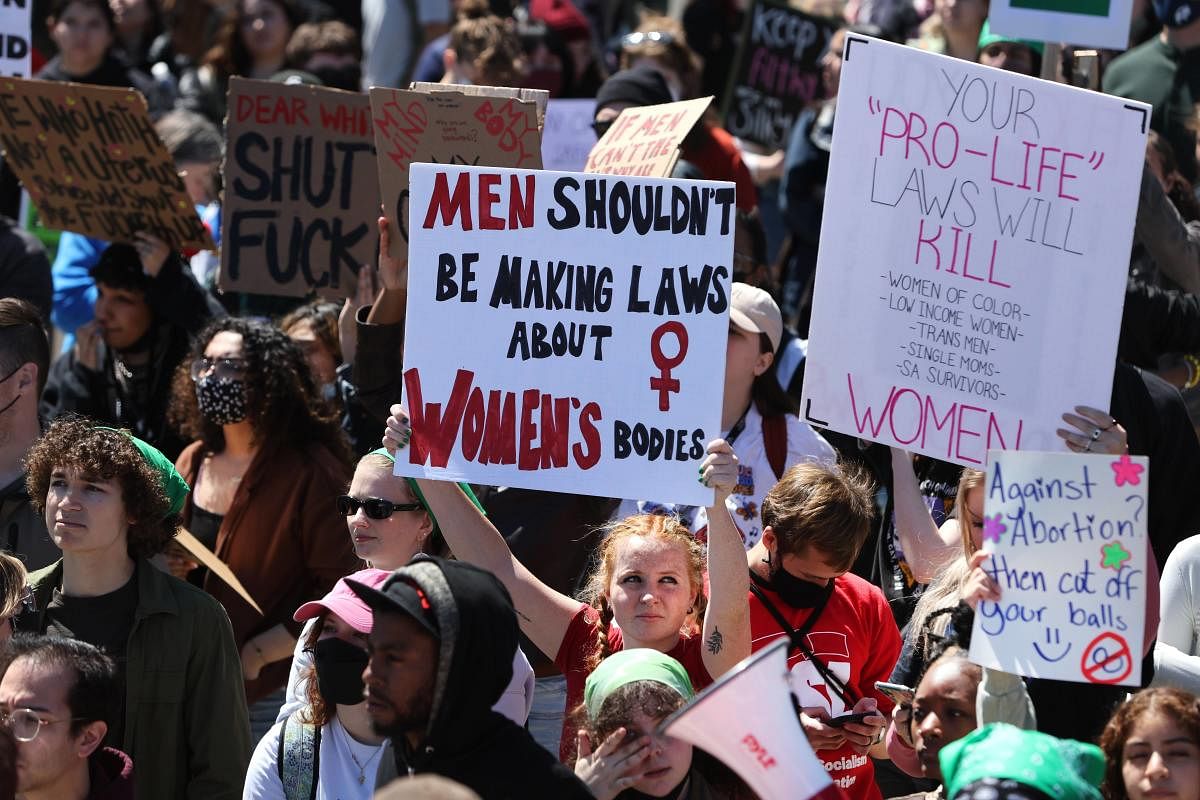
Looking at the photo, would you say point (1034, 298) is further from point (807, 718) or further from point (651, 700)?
point (651, 700)

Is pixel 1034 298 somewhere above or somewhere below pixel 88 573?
above

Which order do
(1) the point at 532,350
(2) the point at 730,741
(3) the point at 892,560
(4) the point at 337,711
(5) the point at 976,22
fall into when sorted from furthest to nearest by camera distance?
(5) the point at 976,22 < (3) the point at 892,560 < (1) the point at 532,350 < (4) the point at 337,711 < (2) the point at 730,741

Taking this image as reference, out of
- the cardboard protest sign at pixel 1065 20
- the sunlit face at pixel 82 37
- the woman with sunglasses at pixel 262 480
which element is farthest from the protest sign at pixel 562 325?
the sunlit face at pixel 82 37

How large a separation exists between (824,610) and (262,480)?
221 cm

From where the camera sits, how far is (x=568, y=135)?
896 cm

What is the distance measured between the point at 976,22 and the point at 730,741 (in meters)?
6.58

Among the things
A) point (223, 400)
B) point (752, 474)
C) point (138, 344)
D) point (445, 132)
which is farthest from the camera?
point (138, 344)

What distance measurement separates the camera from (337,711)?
462 centimetres

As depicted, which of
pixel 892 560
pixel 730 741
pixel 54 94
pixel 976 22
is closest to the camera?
pixel 730 741

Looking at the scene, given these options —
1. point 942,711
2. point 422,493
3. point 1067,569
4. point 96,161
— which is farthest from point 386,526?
point 96,161

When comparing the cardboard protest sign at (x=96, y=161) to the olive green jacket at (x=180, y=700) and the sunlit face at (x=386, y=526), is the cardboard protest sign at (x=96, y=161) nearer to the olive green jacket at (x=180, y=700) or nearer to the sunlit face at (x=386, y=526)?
the sunlit face at (x=386, y=526)

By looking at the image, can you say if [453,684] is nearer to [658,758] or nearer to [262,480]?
[658,758]

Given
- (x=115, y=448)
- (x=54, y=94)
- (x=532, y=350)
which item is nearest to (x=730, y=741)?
(x=532, y=350)

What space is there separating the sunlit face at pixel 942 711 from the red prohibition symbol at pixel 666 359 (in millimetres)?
1079
